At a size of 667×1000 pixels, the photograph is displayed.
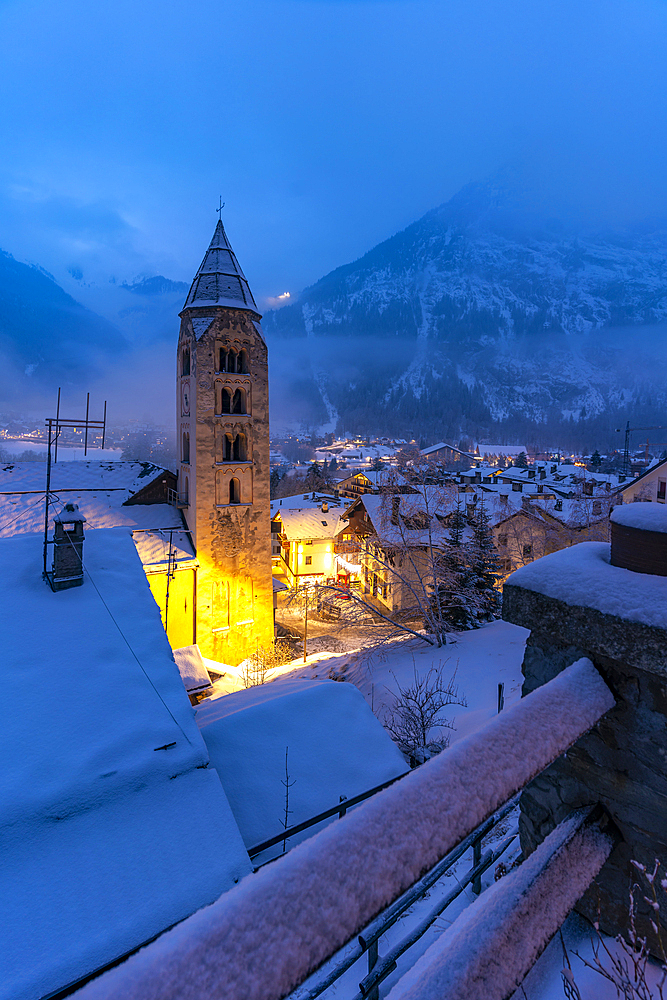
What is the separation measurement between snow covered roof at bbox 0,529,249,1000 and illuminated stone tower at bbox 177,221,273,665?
14291 mm

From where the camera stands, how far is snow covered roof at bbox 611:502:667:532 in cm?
205

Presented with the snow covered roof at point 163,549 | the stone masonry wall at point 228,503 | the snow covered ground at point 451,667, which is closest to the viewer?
the snow covered ground at point 451,667

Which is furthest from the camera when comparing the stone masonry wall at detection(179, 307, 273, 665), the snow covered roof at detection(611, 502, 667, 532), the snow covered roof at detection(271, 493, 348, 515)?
the snow covered roof at detection(271, 493, 348, 515)

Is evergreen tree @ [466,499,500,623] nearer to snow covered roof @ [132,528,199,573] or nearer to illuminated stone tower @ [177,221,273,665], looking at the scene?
illuminated stone tower @ [177,221,273,665]

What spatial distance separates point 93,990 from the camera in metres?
0.80

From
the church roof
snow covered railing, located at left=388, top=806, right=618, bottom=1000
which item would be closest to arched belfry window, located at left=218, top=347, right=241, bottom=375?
the church roof

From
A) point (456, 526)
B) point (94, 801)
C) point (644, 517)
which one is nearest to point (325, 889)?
point (644, 517)

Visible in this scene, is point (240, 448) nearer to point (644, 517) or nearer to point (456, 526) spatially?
point (456, 526)

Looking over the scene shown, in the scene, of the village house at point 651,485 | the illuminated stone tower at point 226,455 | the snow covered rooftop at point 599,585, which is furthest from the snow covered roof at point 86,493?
the village house at point 651,485

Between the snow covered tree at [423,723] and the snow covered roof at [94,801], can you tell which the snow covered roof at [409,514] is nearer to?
the snow covered tree at [423,723]

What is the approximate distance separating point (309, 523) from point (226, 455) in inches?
595

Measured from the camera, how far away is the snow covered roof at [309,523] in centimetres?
3809

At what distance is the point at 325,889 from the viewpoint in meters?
0.94

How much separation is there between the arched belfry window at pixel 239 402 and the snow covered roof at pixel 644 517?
23985 mm
